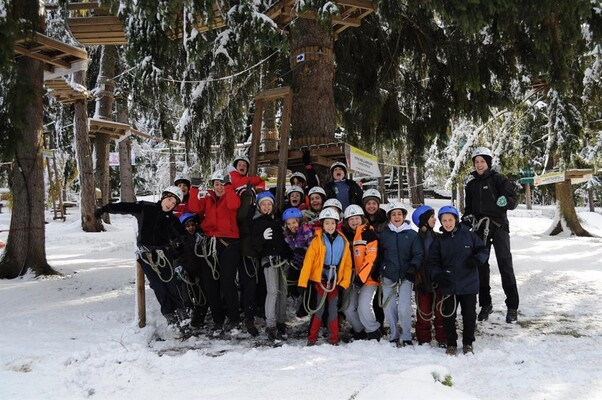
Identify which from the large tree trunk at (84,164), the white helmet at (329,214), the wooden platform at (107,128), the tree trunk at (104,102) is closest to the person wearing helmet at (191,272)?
the white helmet at (329,214)

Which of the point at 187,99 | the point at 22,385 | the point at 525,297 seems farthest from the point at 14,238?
the point at 525,297

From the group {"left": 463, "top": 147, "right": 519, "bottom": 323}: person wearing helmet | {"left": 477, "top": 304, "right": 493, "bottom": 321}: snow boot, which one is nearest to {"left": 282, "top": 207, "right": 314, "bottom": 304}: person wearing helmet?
{"left": 463, "top": 147, "right": 519, "bottom": 323}: person wearing helmet

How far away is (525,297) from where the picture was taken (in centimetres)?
682

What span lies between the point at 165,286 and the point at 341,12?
14.5 ft

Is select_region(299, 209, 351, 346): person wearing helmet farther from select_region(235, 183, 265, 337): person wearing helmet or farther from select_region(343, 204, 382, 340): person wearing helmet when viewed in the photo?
select_region(235, 183, 265, 337): person wearing helmet

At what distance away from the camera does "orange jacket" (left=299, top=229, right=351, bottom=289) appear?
191 inches

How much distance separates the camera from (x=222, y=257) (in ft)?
17.5

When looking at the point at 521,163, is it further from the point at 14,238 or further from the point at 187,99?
the point at 14,238

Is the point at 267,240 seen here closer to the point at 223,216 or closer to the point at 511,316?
the point at 223,216

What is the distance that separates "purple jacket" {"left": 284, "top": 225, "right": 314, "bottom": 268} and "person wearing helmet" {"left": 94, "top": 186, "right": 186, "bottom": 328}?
133 cm

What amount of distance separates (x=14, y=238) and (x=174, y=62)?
3.99 m

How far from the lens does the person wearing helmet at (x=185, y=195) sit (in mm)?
5789

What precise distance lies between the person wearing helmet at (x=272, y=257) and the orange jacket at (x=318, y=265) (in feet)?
1.31

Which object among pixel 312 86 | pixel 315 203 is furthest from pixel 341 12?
pixel 315 203
